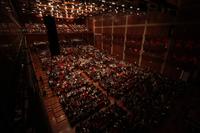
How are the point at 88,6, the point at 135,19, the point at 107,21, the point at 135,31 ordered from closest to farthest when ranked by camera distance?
the point at 88,6 → the point at 135,19 → the point at 135,31 → the point at 107,21

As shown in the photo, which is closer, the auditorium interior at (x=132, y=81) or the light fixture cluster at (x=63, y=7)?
the auditorium interior at (x=132, y=81)

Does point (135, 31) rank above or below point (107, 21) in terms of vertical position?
below

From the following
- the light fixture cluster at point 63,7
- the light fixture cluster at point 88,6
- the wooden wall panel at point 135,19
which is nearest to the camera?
the light fixture cluster at point 88,6

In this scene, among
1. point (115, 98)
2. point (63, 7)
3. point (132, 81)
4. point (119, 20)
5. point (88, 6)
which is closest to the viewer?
point (115, 98)

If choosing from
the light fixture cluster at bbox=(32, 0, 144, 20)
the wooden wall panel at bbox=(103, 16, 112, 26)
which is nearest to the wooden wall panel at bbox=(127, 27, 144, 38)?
the light fixture cluster at bbox=(32, 0, 144, 20)

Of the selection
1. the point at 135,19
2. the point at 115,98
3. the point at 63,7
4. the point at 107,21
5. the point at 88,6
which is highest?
the point at 63,7

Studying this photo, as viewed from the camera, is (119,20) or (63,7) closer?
(63,7)

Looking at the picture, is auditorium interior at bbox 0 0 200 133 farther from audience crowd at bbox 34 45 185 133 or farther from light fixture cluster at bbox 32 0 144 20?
light fixture cluster at bbox 32 0 144 20

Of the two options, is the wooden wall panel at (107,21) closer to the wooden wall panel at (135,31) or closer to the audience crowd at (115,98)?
the wooden wall panel at (135,31)

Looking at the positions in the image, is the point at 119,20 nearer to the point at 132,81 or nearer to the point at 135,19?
the point at 135,19

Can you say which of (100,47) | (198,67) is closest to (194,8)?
(198,67)

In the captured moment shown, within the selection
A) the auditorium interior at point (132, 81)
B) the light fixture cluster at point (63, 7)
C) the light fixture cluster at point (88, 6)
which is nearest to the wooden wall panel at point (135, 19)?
the auditorium interior at point (132, 81)

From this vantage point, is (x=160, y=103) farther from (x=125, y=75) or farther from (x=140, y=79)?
(x=125, y=75)

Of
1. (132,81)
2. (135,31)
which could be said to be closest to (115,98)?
(132,81)
